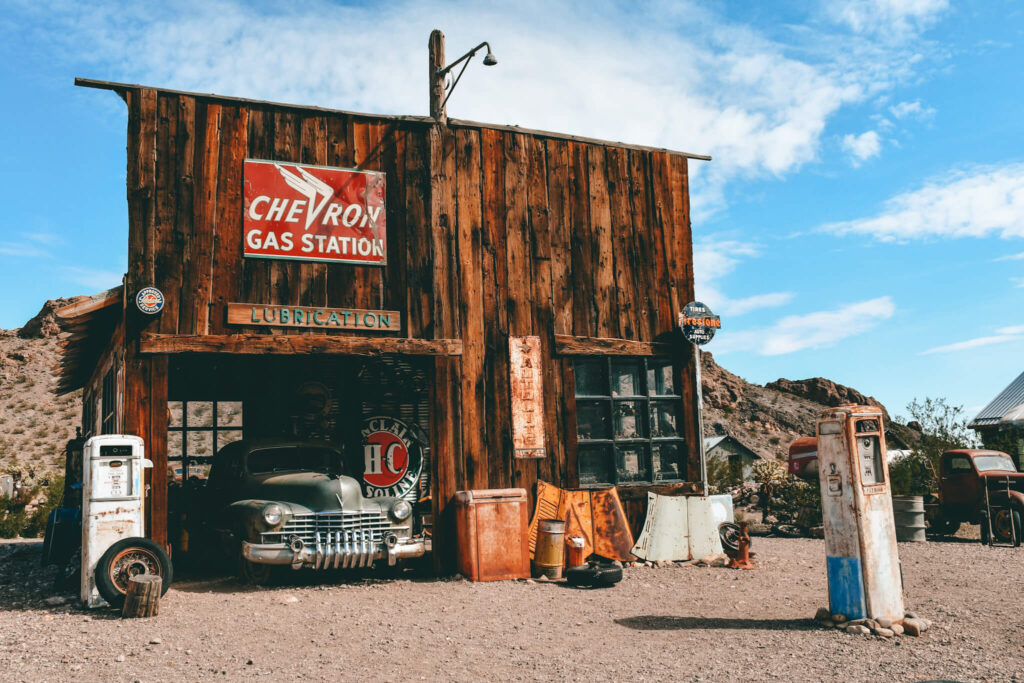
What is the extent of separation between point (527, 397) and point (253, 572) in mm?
4190

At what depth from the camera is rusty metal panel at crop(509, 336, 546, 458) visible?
36.8 feet

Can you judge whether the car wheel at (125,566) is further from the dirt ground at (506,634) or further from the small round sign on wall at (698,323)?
the small round sign on wall at (698,323)

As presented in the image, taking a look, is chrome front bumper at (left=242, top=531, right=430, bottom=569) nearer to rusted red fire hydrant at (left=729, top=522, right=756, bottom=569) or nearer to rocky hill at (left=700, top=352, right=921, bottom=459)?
rusted red fire hydrant at (left=729, top=522, right=756, bottom=569)

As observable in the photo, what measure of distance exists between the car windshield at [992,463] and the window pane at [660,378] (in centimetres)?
731

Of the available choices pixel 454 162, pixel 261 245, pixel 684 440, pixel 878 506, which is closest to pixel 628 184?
pixel 454 162

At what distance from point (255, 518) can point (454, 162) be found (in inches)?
216

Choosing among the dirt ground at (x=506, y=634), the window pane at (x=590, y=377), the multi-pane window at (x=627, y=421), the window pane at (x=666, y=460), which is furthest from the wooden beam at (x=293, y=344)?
the window pane at (x=666, y=460)

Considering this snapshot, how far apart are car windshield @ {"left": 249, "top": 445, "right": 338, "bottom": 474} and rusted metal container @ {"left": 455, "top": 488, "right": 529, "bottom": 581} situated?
1993 millimetres

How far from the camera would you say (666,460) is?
12.3 metres

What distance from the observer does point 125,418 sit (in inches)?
369

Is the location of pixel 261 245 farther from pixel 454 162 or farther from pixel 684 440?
pixel 684 440

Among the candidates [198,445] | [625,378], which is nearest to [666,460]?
[625,378]

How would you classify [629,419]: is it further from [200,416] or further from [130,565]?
[200,416]

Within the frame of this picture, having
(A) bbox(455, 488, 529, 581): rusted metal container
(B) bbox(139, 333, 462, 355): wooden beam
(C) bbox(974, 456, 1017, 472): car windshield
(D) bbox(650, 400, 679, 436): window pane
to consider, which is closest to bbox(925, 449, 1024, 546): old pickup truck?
(C) bbox(974, 456, 1017, 472): car windshield
